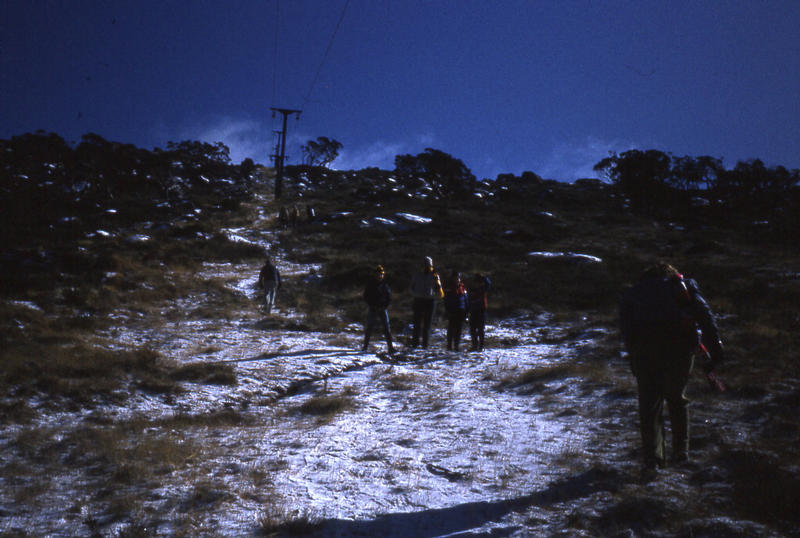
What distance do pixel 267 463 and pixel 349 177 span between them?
2844 inches

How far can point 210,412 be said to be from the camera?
621cm

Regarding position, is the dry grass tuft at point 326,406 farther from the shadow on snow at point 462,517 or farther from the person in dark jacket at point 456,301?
the person in dark jacket at point 456,301

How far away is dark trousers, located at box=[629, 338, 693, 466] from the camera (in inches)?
145

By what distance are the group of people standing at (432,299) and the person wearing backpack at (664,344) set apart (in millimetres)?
5843

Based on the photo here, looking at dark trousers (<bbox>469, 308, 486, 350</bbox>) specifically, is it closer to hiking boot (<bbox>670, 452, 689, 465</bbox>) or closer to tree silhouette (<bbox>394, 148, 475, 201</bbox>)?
hiking boot (<bbox>670, 452, 689, 465</bbox>)

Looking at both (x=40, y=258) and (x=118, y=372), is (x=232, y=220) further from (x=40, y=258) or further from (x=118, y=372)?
(x=118, y=372)

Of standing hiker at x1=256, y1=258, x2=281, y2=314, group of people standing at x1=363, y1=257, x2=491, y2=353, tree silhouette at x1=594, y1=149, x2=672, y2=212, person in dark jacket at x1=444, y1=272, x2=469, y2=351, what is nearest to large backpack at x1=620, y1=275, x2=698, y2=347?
group of people standing at x1=363, y1=257, x2=491, y2=353

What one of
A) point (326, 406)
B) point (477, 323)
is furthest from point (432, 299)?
point (326, 406)

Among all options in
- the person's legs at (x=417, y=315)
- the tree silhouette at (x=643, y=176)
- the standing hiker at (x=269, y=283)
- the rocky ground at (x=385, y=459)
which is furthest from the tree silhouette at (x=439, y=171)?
the rocky ground at (x=385, y=459)

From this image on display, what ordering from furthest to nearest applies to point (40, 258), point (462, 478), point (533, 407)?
point (40, 258) → point (533, 407) → point (462, 478)

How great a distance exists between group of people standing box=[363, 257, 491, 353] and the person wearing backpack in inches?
230

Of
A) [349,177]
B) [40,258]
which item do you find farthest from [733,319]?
[349,177]

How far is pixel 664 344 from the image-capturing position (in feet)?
12.2

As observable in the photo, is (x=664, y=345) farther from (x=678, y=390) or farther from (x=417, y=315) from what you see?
(x=417, y=315)
